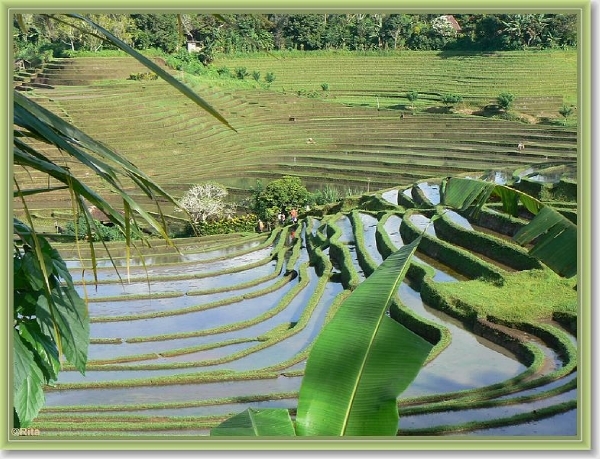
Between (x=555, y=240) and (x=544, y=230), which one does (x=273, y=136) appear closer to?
(x=544, y=230)

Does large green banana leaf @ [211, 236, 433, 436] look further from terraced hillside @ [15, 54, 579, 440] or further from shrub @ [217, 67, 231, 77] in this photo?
shrub @ [217, 67, 231, 77]

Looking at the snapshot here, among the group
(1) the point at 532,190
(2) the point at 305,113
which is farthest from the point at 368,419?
(2) the point at 305,113

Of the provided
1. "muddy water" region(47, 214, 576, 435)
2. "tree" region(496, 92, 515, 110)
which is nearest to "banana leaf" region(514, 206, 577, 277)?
"muddy water" region(47, 214, 576, 435)

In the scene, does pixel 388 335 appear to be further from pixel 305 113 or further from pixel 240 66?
pixel 240 66

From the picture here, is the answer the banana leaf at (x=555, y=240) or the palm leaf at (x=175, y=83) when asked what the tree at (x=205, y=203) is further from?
the palm leaf at (x=175, y=83)

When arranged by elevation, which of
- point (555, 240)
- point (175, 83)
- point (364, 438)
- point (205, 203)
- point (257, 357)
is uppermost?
point (175, 83)

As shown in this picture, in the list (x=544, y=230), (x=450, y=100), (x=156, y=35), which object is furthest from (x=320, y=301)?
(x=156, y=35)

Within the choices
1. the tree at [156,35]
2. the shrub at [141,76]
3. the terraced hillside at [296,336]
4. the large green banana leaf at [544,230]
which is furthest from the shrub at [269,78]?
the large green banana leaf at [544,230]

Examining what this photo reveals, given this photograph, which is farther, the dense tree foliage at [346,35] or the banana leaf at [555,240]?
the dense tree foliage at [346,35]
